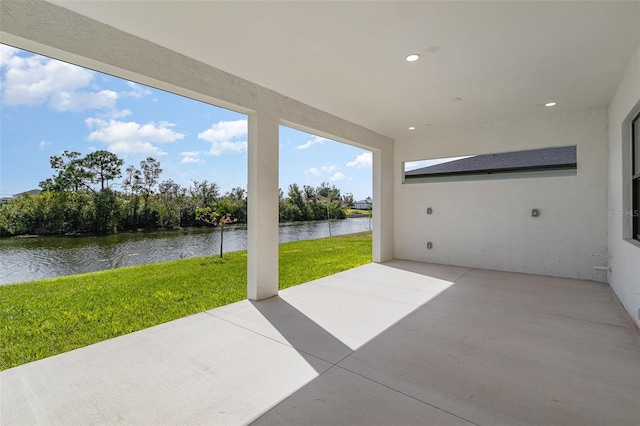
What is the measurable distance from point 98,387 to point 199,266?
4.86 meters

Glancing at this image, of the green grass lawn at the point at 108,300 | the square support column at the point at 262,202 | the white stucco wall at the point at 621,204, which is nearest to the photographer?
the green grass lawn at the point at 108,300

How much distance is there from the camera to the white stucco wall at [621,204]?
2912 millimetres

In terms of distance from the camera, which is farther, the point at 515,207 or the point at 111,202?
the point at 111,202

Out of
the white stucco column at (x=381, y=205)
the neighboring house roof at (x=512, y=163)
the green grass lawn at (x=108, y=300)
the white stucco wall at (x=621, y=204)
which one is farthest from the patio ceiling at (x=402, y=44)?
the green grass lawn at (x=108, y=300)

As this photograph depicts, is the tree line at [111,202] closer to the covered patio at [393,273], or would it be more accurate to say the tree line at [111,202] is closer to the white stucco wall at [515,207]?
the covered patio at [393,273]

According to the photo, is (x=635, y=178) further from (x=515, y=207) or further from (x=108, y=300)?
(x=108, y=300)

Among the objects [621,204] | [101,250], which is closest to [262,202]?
[621,204]

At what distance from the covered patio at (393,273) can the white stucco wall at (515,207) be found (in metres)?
0.04

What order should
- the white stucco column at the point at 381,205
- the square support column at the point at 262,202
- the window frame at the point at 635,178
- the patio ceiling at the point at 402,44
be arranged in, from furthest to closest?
1. the white stucco column at the point at 381,205
2. the square support column at the point at 262,202
3. the window frame at the point at 635,178
4. the patio ceiling at the point at 402,44

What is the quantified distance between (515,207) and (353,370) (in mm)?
4635

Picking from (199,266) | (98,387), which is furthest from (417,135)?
(98,387)

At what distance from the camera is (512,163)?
5551 mm

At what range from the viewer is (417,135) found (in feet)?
20.2

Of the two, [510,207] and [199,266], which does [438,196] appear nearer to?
[510,207]
